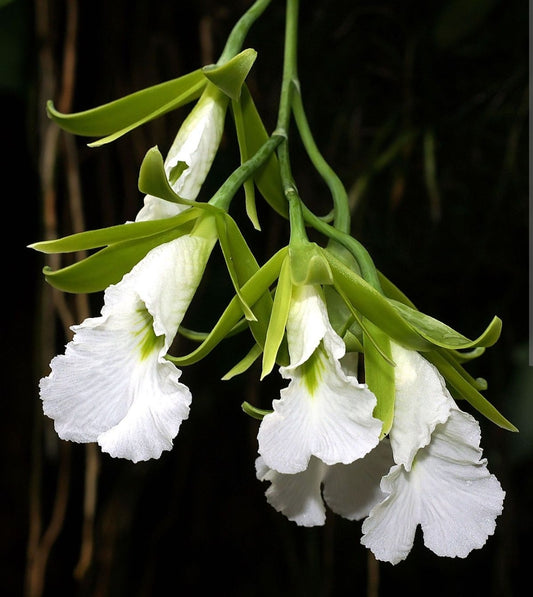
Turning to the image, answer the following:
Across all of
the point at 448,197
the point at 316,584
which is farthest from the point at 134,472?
the point at 448,197

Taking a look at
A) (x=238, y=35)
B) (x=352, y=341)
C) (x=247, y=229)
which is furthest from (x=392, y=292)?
(x=247, y=229)

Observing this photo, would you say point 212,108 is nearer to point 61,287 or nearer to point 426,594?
point 61,287

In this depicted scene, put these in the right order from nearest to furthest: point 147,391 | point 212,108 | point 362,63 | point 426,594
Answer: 1. point 147,391
2. point 212,108
3. point 362,63
4. point 426,594

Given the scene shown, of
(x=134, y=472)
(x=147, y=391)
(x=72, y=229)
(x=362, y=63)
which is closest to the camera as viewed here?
(x=147, y=391)

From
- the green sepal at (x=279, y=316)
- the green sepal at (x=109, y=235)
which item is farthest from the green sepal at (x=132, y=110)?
the green sepal at (x=279, y=316)

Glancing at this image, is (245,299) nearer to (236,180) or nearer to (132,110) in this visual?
(236,180)

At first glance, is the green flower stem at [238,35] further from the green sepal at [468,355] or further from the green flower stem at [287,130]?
the green sepal at [468,355]
